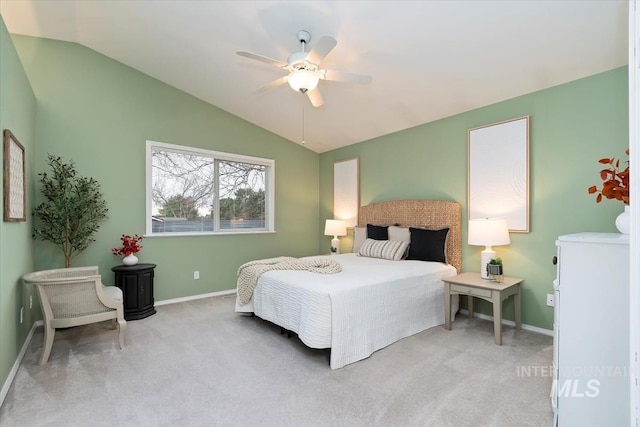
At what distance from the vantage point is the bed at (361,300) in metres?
2.53

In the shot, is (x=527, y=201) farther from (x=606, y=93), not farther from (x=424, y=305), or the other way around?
(x=424, y=305)

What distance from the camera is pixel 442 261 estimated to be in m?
3.77

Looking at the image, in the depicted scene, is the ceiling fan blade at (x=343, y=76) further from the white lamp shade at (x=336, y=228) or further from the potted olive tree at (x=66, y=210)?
the potted olive tree at (x=66, y=210)

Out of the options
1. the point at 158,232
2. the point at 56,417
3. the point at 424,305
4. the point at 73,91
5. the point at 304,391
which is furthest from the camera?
the point at 158,232

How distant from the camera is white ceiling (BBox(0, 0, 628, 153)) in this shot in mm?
2471

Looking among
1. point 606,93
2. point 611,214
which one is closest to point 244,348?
point 611,214

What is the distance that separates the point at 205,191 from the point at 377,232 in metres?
2.66

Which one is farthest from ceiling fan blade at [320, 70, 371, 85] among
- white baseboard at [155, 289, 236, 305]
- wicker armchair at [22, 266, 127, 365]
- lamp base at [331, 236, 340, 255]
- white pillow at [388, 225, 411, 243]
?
white baseboard at [155, 289, 236, 305]

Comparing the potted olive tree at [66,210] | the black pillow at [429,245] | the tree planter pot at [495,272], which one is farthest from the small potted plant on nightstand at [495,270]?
the potted olive tree at [66,210]

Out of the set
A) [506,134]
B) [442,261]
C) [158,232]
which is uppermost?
[506,134]

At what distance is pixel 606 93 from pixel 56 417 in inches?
191

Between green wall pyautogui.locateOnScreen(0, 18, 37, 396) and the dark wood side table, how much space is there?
814mm

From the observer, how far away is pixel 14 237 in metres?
2.57

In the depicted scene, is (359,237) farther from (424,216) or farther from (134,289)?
(134,289)
